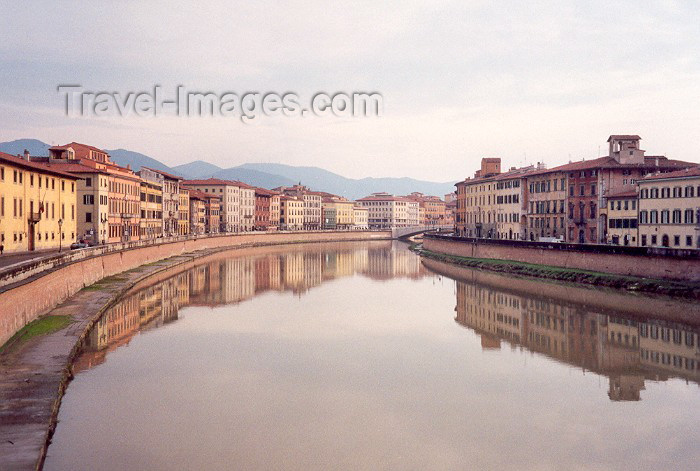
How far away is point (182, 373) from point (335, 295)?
1159 inches

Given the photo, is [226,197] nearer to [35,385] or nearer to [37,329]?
[37,329]

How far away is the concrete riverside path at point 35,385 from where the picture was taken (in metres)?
16.7

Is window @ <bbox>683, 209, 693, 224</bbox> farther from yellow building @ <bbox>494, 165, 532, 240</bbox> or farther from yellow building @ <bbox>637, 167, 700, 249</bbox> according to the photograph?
yellow building @ <bbox>494, 165, 532, 240</bbox>

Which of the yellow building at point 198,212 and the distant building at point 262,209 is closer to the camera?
the yellow building at point 198,212

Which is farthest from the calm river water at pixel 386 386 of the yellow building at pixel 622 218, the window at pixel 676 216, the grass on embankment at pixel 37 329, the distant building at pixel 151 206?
the distant building at pixel 151 206

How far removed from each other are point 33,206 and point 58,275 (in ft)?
54.3

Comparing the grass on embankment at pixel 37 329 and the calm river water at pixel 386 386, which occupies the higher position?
the grass on embankment at pixel 37 329

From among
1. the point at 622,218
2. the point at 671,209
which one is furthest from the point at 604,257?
the point at 622,218

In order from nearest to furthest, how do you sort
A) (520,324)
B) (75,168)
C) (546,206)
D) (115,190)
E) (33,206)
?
1. (520,324)
2. (33,206)
3. (75,168)
4. (115,190)
5. (546,206)

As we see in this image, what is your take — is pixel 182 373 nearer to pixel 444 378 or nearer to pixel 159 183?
pixel 444 378

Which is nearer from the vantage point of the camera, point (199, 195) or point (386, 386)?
point (386, 386)

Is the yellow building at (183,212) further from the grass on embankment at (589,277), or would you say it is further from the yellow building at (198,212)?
the grass on embankment at (589,277)

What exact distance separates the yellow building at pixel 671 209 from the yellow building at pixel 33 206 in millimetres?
45957

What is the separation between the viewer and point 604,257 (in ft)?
183
